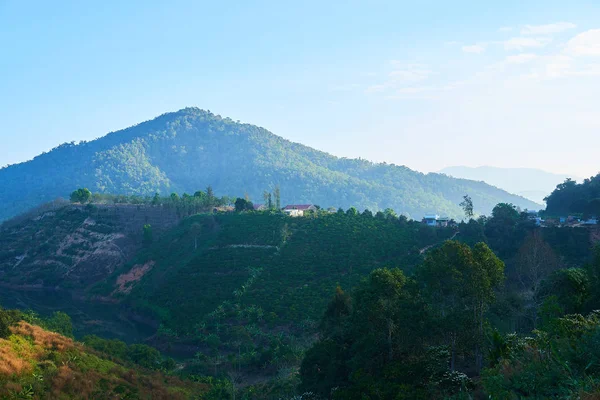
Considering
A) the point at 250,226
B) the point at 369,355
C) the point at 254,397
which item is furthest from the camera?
the point at 250,226

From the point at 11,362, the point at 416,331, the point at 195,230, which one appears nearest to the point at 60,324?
the point at 11,362

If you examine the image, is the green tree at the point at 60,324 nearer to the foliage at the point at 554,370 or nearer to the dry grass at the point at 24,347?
the dry grass at the point at 24,347

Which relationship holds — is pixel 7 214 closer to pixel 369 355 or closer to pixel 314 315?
pixel 314 315

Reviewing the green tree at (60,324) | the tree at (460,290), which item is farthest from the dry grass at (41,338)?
the tree at (460,290)

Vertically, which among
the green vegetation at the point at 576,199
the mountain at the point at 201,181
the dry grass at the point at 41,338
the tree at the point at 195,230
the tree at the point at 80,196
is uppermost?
the mountain at the point at 201,181

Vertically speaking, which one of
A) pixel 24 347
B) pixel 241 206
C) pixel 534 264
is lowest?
pixel 24 347

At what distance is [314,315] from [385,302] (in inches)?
741

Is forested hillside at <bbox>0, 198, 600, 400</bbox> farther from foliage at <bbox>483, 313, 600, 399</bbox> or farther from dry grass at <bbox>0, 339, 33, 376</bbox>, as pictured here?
dry grass at <bbox>0, 339, 33, 376</bbox>

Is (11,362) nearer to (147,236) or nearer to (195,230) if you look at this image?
(195,230)

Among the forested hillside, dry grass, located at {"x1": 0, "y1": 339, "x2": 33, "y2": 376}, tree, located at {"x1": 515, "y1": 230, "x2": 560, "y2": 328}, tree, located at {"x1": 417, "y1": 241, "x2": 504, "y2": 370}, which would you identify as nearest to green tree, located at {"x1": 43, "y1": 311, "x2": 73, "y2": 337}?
the forested hillside

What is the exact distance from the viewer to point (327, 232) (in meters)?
49.2

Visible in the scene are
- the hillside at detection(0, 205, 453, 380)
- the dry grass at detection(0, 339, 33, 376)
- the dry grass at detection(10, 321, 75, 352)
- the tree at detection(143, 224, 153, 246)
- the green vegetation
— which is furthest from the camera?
the tree at detection(143, 224, 153, 246)

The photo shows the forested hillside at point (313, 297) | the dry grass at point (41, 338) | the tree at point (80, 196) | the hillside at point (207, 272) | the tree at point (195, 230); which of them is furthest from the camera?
the tree at point (80, 196)

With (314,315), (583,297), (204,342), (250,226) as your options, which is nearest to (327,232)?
(250,226)
